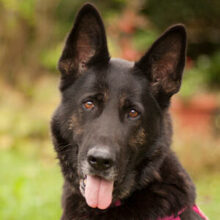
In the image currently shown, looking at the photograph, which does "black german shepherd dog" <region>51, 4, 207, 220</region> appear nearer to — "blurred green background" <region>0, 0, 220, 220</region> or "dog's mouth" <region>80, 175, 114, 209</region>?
"dog's mouth" <region>80, 175, 114, 209</region>

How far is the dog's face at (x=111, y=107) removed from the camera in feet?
10.6

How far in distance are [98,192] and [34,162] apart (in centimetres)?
665

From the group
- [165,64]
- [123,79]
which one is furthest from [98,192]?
[165,64]

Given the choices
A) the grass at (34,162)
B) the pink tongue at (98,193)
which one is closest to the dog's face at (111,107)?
the pink tongue at (98,193)

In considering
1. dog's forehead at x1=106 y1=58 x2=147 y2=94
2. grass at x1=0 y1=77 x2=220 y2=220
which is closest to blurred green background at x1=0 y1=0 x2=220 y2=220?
grass at x1=0 y1=77 x2=220 y2=220

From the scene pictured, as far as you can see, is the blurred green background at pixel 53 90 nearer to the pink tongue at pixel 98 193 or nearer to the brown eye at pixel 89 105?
the pink tongue at pixel 98 193

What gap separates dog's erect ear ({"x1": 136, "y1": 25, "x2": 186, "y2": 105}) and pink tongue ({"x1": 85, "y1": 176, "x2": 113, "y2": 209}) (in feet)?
3.17

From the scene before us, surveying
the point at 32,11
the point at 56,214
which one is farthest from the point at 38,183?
the point at 32,11

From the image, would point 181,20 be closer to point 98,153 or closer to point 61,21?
point 61,21

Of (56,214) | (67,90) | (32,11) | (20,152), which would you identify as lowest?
(20,152)

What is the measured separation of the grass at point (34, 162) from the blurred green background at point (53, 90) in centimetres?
1

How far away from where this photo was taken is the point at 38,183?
25.2 feet

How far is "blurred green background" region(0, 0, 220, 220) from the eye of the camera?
23.4 feet

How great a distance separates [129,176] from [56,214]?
2.55 m
